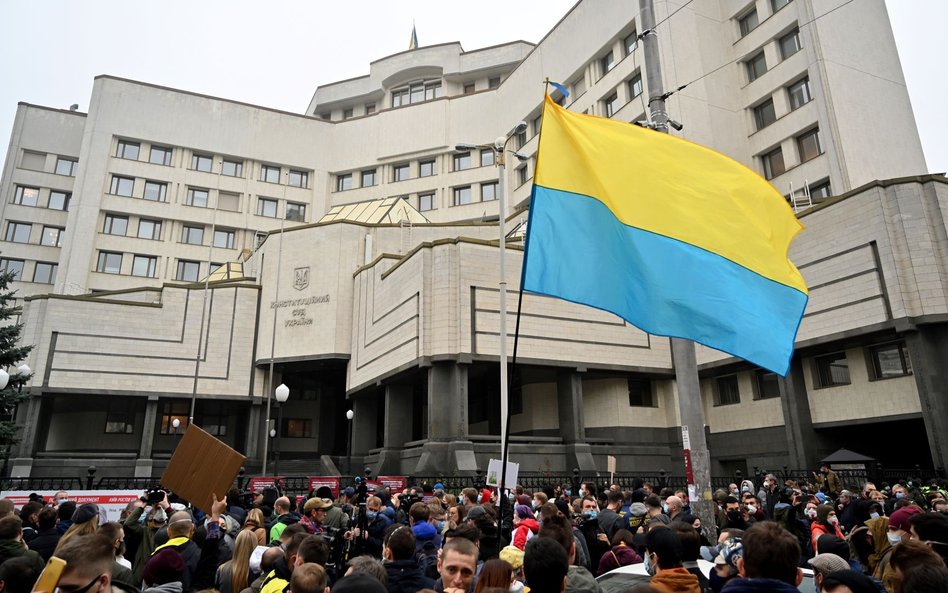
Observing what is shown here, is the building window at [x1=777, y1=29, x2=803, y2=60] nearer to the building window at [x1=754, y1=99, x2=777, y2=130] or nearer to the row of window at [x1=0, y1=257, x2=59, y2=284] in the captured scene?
the building window at [x1=754, y1=99, x2=777, y2=130]

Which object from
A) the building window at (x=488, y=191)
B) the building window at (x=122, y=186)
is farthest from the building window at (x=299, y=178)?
the building window at (x=488, y=191)

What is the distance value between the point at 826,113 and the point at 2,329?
40936mm

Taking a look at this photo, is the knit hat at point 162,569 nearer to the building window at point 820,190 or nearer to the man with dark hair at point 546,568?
the man with dark hair at point 546,568

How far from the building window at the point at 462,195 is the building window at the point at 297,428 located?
76.2 ft

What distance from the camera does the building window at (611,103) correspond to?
43.5 m

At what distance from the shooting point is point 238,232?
5862 cm

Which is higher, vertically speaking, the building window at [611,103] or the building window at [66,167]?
the building window at [66,167]

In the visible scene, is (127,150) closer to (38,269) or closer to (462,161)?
(38,269)


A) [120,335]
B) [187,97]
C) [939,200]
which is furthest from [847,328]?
[187,97]

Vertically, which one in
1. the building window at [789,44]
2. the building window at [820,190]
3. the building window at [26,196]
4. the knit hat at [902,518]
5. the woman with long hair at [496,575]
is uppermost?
the building window at [26,196]

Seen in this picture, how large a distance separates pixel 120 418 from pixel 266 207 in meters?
23.7

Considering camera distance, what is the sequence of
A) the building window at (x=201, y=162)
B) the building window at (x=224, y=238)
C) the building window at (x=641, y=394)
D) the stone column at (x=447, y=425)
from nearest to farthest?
the stone column at (x=447, y=425), the building window at (x=641, y=394), the building window at (x=224, y=238), the building window at (x=201, y=162)

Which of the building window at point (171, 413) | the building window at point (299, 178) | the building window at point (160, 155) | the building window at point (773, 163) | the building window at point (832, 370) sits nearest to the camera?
the building window at point (832, 370)

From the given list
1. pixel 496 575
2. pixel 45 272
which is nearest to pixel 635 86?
pixel 496 575
